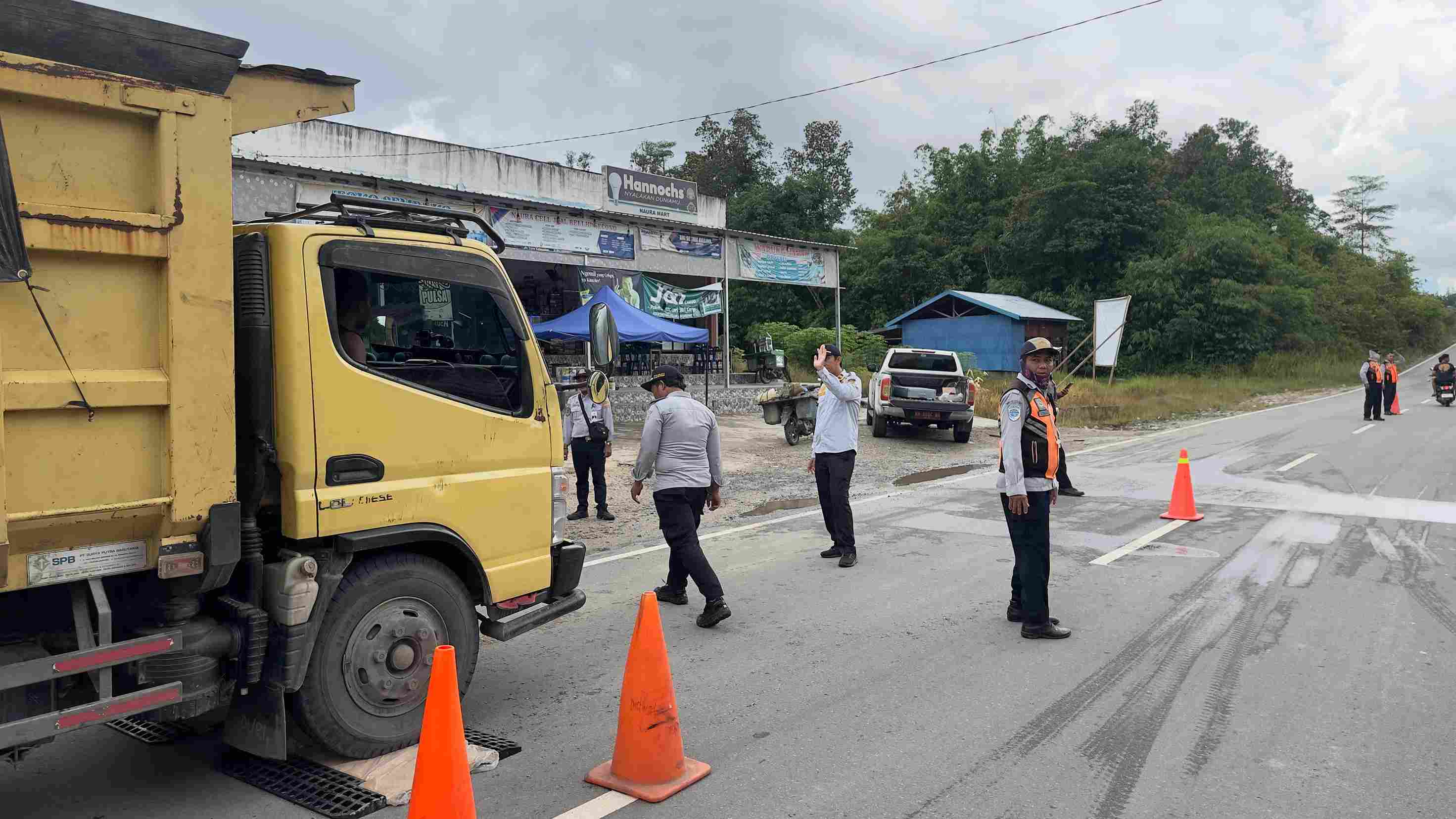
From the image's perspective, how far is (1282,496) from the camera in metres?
11.7

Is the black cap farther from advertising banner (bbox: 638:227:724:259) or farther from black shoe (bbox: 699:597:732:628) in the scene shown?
advertising banner (bbox: 638:227:724:259)

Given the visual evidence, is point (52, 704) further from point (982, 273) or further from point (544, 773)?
point (982, 273)

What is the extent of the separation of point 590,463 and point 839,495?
3.46 meters

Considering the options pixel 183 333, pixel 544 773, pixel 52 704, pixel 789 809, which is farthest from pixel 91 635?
pixel 789 809

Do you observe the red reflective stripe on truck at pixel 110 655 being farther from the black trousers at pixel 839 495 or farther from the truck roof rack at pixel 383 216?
the black trousers at pixel 839 495

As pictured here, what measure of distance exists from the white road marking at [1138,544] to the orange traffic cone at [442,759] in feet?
20.3

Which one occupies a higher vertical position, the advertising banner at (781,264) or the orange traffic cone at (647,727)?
the advertising banner at (781,264)

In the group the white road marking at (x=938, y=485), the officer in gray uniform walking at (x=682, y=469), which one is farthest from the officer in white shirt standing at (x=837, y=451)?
the officer in gray uniform walking at (x=682, y=469)

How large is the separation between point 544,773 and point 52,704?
5.79ft

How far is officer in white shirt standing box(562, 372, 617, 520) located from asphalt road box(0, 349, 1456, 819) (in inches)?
67.1

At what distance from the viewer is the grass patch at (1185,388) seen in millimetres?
25219

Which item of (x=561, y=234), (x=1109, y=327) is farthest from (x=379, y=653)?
(x=1109, y=327)

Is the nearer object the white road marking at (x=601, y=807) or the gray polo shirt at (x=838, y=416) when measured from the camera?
the white road marking at (x=601, y=807)

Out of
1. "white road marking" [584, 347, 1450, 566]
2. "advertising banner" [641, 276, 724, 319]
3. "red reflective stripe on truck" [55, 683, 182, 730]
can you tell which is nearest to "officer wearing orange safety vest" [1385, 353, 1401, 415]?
"white road marking" [584, 347, 1450, 566]
